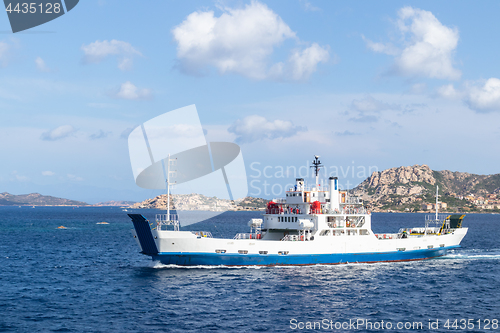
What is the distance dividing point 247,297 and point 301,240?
44.3 feet

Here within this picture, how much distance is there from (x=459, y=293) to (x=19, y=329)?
103 ft

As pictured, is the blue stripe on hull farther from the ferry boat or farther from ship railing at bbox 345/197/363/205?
ship railing at bbox 345/197/363/205

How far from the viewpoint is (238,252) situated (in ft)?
141

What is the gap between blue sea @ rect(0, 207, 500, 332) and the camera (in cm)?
2712

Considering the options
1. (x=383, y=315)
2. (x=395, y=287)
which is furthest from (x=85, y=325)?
(x=395, y=287)

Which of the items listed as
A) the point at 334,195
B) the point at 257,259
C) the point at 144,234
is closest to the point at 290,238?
the point at 257,259

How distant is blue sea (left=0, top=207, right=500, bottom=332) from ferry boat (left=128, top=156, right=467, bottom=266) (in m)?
1.08

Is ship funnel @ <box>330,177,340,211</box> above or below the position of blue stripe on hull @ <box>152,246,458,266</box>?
above

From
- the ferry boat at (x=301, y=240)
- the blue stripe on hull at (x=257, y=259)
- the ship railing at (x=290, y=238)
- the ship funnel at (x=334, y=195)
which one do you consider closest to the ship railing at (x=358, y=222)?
the ferry boat at (x=301, y=240)

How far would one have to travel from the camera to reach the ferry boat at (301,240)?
42000mm

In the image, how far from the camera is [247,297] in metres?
33.2

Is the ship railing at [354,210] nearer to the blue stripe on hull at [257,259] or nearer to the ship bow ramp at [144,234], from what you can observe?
the blue stripe on hull at [257,259]

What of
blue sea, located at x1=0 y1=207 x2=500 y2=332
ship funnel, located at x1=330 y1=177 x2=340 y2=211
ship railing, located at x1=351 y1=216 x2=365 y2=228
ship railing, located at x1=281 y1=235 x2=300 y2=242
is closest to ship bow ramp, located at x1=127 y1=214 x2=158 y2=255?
blue sea, located at x1=0 y1=207 x2=500 y2=332

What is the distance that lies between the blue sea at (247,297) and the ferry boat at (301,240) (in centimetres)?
108
